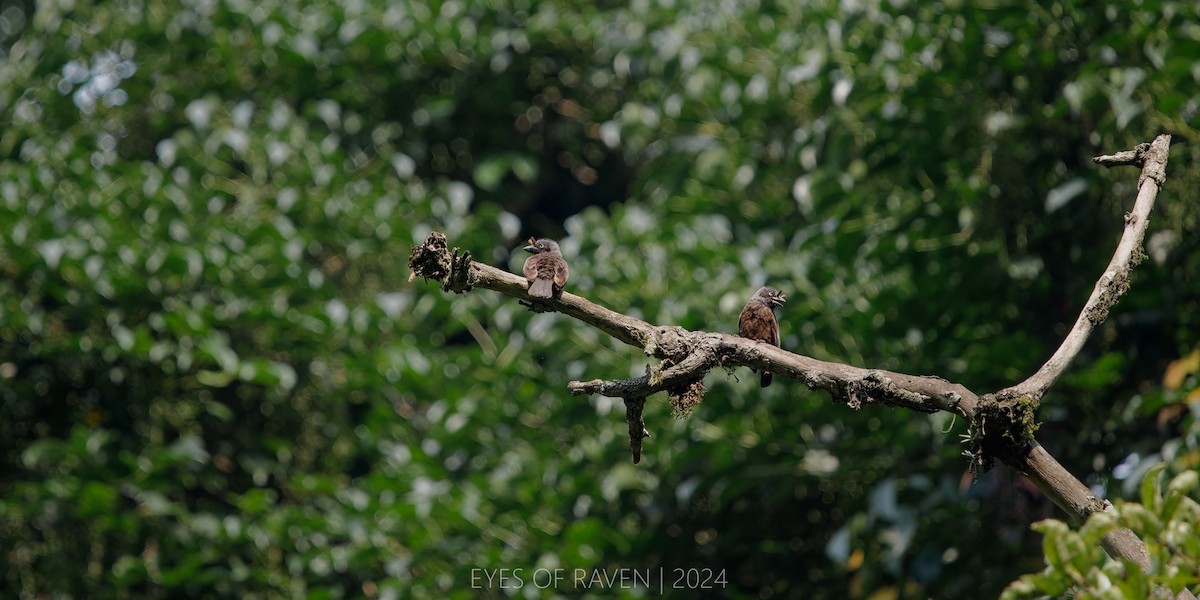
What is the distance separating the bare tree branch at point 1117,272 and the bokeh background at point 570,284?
3.66 feet

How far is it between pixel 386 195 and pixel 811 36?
1993 millimetres

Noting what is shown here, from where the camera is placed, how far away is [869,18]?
4.96 metres

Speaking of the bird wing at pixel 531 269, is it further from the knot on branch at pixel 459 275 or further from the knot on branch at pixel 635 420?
the knot on branch at pixel 635 420

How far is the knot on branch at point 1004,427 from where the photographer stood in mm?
2205

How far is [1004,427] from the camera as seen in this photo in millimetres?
2217

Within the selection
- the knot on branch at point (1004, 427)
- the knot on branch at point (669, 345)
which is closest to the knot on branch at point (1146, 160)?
the knot on branch at point (1004, 427)

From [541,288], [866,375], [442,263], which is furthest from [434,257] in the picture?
[866,375]

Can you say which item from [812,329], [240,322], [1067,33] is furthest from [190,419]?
[1067,33]

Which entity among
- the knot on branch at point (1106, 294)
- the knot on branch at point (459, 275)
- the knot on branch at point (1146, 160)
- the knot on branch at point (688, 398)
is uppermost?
the knot on branch at point (1146, 160)

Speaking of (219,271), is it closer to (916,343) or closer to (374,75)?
(374,75)

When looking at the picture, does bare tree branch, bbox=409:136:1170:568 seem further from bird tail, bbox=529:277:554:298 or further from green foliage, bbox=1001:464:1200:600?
green foliage, bbox=1001:464:1200:600

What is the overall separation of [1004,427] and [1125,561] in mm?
290

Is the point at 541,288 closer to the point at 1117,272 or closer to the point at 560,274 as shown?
the point at 560,274

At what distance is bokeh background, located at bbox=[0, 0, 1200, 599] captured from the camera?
4.17 m
